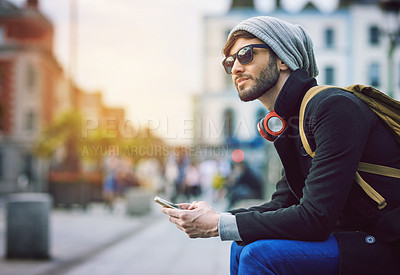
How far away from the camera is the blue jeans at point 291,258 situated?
173cm

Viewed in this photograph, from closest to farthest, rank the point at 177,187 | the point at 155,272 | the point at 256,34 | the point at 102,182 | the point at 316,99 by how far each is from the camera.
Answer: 1. the point at 316,99
2. the point at 256,34
3. the point at 155,272
4. the point at 102,182
5. the point at 177,187

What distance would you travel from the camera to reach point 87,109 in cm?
9269

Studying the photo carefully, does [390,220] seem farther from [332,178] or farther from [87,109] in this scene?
[87,109]

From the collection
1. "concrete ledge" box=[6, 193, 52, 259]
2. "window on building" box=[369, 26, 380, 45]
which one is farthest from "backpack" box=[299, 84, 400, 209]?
"window on building" box=[369, 26, 380, 45]

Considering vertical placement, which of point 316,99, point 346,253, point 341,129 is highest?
point 316,99

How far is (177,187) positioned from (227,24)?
2780 cm

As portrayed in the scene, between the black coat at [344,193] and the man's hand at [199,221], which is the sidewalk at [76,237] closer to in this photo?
the man's hand at [199,221]

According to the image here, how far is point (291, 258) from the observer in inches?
68.2

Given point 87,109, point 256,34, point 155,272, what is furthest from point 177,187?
point 87,109

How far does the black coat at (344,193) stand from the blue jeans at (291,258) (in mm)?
29

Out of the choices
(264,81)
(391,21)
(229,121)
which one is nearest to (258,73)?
(264,81)

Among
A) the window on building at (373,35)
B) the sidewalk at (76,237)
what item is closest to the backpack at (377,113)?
the sidewalk at (76,237)

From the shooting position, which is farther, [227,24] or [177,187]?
[227,24]

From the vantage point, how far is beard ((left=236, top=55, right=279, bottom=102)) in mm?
2090
